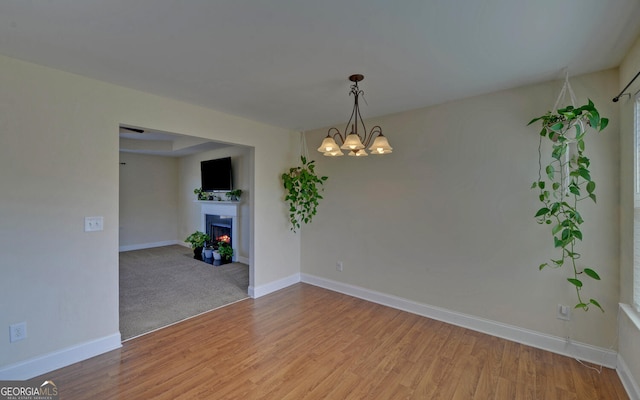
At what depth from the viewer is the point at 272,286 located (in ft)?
13.2

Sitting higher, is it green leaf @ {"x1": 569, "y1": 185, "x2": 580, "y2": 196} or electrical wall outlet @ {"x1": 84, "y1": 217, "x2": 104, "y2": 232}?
green leaf @ {"x1": 569, "y1": 185, "x2": 580, "y2": 196}

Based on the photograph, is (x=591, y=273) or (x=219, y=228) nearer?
(x=591, y=273)

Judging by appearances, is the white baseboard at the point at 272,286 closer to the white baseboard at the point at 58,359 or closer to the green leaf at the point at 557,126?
the white baseboard at the point at 58,359

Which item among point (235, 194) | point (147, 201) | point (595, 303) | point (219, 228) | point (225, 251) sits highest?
point (235, 194)

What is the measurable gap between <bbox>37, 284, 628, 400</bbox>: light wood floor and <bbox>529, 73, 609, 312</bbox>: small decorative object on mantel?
2.22 ft

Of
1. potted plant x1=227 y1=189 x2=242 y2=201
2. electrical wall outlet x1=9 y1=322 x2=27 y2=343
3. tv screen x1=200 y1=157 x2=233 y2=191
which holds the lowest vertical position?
electrical wall outlet x1=9 y1=322 x2=27 y2=343

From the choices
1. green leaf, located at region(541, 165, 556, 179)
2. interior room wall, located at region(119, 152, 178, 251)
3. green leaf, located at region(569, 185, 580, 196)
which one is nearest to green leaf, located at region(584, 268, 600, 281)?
green leaf, located at region(569, 185, 580, 196)

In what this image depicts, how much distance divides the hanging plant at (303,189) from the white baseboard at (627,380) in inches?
129

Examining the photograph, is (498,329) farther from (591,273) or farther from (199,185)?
(199,185)

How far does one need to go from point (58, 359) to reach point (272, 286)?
2.29 m

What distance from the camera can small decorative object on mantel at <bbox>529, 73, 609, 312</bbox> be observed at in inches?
83.8

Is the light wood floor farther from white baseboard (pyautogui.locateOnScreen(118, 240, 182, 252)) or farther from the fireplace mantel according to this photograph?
white baseboard (pyautogui.locateOnScreen(118, 240, 182, 252))

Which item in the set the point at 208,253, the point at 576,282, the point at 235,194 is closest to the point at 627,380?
the point at 576,282

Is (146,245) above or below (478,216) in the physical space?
below
